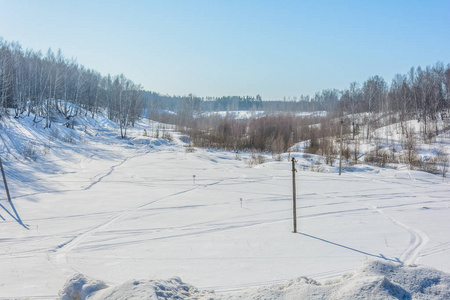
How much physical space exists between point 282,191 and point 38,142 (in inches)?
888

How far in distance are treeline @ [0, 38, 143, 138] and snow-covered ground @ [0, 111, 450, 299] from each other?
56.3 ft

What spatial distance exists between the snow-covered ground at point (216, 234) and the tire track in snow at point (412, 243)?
0.05m

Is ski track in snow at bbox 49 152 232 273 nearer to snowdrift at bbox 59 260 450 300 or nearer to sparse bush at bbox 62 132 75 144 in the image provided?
snowdrift at bbox 59 260 450 300

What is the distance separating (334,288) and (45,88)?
41.2 m

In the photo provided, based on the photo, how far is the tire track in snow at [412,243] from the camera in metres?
7.61

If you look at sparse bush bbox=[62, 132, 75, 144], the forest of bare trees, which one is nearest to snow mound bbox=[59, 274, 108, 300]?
the forest of bare trees

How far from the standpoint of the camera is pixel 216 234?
9508mm

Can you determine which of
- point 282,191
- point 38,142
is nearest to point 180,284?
point 282,191

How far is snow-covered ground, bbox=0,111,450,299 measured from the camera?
386cm

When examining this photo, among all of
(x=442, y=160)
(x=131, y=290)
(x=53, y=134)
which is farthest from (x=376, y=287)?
(x=53, y=134)

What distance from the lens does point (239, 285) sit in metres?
6.12

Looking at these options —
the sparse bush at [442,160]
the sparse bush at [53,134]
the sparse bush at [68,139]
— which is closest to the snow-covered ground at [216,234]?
the sparse bush at [442,160]

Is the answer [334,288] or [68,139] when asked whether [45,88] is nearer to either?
[68,139]

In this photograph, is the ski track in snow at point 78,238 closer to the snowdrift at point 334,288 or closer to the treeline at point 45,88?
the snowdrift at point 334,288
